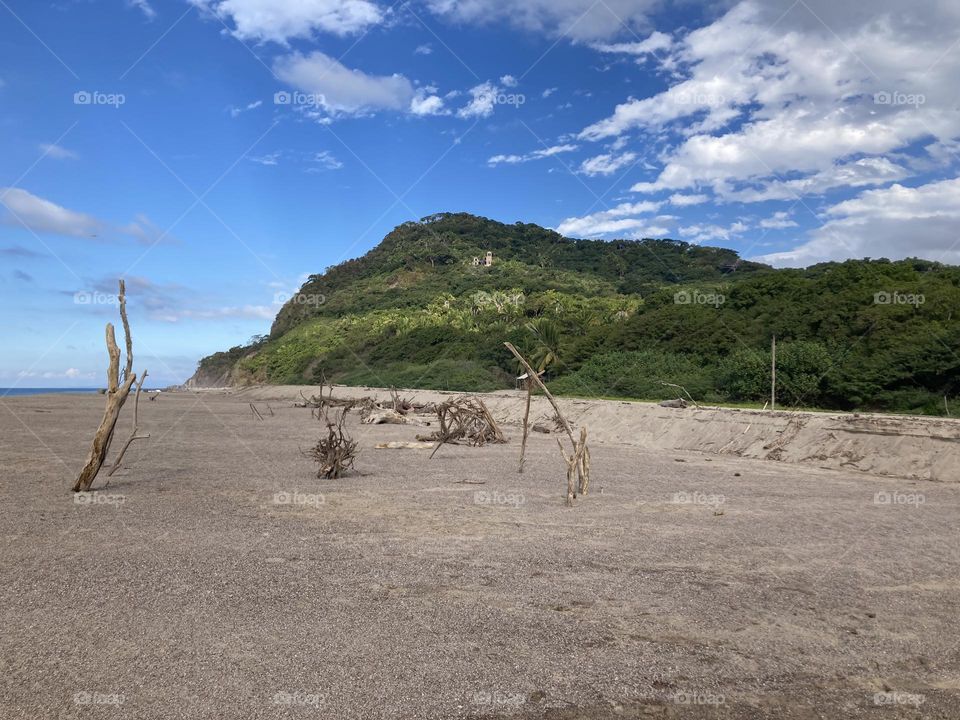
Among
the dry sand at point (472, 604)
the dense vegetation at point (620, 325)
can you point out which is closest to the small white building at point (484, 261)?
the dense vegetation at point (620, 325)

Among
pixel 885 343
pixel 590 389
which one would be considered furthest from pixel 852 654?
pixel 590 389

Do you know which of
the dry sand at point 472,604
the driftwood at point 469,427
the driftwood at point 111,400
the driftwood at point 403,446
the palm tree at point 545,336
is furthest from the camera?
the palm tree at point 545,336

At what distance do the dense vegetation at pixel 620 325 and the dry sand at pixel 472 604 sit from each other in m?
14.0

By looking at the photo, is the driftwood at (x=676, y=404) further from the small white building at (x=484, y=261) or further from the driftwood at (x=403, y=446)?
the small white building at (x=484, y=261)

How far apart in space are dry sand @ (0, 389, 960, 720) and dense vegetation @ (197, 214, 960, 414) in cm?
1403

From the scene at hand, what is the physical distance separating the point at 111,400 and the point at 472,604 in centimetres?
898

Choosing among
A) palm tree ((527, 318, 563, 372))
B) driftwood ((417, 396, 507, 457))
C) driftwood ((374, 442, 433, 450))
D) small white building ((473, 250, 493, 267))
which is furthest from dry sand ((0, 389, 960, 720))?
small white building ((473, 250, 493, 267))

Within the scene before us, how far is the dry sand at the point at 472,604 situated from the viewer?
455 centimetres

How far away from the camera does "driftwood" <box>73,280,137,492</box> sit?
11781 mm

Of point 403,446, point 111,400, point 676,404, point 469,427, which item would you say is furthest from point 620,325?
point 111,400

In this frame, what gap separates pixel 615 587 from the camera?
6.82 metres

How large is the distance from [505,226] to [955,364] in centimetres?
14253

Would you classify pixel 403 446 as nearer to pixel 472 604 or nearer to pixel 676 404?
pixel 676 404

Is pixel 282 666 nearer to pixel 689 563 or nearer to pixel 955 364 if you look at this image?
pixel 689 563
